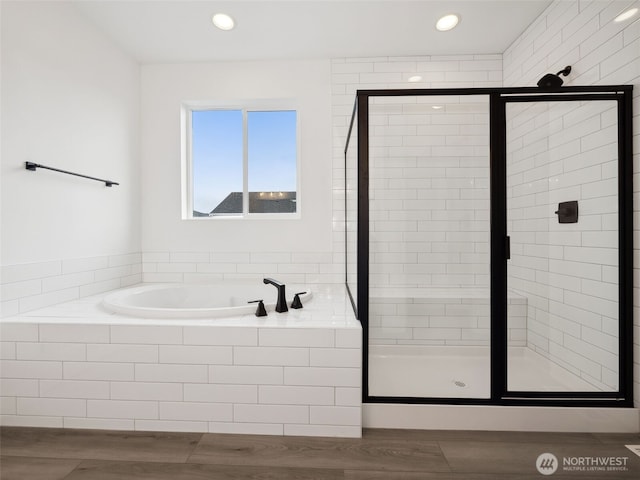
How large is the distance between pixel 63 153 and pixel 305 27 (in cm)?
190

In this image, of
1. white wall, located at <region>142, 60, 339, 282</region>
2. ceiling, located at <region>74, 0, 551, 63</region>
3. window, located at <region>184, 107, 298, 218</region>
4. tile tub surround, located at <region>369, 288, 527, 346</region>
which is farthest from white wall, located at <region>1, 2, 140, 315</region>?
tile tub surround, located at <region>369, 288, 527, 346</region>

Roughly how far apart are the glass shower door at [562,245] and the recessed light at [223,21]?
6.41 ft

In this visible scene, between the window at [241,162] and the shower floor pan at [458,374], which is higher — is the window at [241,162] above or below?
above

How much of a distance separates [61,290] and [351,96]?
2.61 meters

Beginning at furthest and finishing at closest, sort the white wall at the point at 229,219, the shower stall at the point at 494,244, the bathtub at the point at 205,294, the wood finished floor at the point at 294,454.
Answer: the white wall at the point at 229,219, the bathtub at the point at 205,294, the shower stall at the point at 494,244, the wood finished floor at the point at 294,454

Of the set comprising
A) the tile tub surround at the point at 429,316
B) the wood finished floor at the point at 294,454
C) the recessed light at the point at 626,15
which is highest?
the recessed light at the point at 626,15

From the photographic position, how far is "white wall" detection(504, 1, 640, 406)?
5.04ft

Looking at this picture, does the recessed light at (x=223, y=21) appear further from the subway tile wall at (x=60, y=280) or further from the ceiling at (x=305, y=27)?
the subway tile wall at (x=60, y=280)

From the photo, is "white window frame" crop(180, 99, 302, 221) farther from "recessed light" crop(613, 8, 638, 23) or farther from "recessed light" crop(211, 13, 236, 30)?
"recessed light" crop(613, 8, 638, 23)

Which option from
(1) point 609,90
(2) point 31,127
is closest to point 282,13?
(2) point 31,127

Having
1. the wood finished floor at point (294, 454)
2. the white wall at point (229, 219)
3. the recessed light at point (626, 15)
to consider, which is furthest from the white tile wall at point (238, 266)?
the recessed light at point (626, 15)

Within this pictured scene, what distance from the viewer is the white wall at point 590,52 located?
1.54m

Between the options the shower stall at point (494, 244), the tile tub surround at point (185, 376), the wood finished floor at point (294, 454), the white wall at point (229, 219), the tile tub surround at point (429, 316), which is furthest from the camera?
the white wall at point (229, 219)

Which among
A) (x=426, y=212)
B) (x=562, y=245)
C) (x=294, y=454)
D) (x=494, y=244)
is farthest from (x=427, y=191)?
(x=294, y=454)
